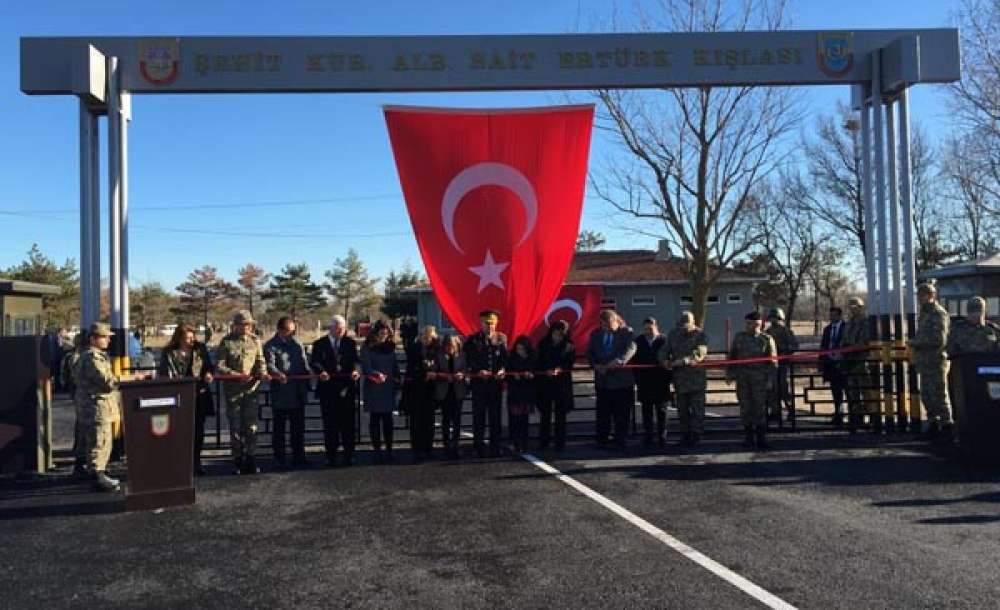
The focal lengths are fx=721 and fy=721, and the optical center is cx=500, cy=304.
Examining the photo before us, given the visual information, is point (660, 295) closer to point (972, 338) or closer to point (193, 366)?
point (972, 338)

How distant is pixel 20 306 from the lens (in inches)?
855

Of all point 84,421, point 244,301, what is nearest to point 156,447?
point 84,421

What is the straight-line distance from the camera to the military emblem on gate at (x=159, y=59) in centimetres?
891

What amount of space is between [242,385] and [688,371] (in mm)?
5359

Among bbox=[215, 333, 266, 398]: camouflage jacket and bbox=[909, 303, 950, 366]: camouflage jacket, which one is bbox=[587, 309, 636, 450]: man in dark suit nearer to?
bbox=[909, 303, 950, 366]: camouflage jacket

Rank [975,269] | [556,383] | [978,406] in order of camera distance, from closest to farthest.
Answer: [978,406] → [556,383] → [975,269]

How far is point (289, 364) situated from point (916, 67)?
8637 mm

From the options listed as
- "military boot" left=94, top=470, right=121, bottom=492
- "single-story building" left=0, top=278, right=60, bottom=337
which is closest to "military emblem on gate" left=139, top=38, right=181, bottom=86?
"military boot" left=94, top=470, right=121, bottom=492

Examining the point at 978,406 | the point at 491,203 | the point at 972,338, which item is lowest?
the point at 978,406

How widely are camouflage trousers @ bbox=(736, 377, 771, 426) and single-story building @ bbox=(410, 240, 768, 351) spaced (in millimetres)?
26367

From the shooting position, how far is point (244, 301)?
62375 millimetres

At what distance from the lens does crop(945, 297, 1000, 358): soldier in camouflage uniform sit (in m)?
8.59

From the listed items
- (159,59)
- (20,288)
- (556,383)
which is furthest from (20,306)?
(556,383)

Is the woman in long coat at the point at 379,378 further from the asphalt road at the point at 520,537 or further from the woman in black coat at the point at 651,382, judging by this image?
the woman in black coat at the point at 651,382
